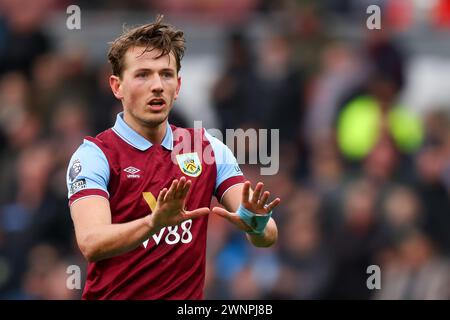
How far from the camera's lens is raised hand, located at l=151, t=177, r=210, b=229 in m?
5.25

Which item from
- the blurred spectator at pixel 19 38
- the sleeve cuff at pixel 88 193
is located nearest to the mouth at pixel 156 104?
the sleeve cuff at pixel 88 193

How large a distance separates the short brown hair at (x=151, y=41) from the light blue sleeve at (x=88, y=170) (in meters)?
0.45

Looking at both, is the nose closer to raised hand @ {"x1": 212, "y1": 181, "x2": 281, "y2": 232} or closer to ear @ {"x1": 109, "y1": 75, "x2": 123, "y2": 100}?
ear @ {"x1": 109, "y1": 75, "x2": 123, "y2": 100}

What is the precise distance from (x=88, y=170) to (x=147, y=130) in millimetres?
410

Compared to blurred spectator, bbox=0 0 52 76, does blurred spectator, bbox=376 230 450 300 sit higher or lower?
lower

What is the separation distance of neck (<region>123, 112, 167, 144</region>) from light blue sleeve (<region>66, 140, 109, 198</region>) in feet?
0.76

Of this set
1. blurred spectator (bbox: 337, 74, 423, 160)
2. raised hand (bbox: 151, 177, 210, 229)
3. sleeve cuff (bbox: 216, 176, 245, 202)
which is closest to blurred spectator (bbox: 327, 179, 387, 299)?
blurred spectator (bbox: 337, 74, 423, 160)

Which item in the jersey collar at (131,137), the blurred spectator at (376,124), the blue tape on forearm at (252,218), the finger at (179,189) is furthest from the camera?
the blurred spectator at (376,124)

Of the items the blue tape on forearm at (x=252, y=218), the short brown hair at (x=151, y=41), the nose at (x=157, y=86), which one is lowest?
the blue tape on forearm at (x=252, y=218)

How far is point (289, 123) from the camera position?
11539 mm

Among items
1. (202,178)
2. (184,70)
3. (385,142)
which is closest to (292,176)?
(385,142)

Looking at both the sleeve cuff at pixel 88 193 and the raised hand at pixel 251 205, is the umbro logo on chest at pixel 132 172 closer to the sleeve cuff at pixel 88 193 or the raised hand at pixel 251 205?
the sleeve cuff at pixel 88 193

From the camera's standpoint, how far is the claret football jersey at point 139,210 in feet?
19.4
